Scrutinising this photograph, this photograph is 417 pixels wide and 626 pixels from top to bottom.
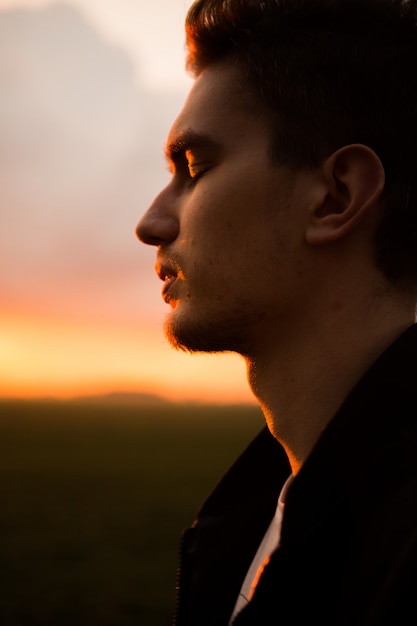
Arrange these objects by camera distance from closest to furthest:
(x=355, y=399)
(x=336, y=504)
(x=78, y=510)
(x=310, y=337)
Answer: (x=336, y=504) → (x=355, y=399) → (x=310, y=337) → (x=78, y=510)

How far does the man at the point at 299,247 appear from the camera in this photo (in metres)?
2.15

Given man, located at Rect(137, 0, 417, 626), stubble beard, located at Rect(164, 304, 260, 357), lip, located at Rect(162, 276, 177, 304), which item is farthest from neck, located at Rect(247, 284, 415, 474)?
lip, located at Rect(162, 276, 177, 304)

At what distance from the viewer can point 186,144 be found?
9.19 ft

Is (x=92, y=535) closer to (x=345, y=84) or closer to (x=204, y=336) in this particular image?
(x=204, y=336)

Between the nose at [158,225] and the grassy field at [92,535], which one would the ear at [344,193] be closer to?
the nose at [158,225]

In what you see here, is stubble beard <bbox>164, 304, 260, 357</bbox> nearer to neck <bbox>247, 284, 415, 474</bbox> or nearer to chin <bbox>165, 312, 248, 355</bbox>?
chin <bbox>165, 312, 248, 355</bbox>

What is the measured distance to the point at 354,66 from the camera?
2.75 meters

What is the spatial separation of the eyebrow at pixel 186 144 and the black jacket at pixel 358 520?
45.7 inches

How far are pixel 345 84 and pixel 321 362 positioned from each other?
3.96ft

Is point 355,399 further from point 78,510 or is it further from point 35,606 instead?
point 78,510

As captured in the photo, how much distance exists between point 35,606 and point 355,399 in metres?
9.73

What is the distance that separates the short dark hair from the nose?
55 cm

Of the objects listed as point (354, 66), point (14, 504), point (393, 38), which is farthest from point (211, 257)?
point (14, 504)

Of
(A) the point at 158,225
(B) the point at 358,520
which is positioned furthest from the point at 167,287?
(B) the point at 358,520
